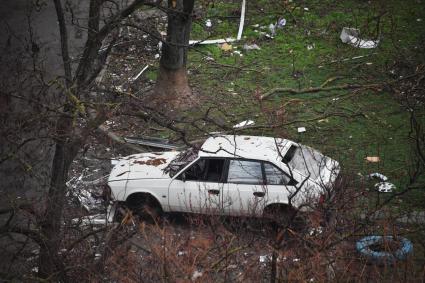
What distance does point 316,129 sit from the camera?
1147cm

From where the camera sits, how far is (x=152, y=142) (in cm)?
1112

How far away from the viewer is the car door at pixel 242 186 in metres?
8.99

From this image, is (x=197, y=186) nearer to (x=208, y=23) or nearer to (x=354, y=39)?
(x=354, y=39)

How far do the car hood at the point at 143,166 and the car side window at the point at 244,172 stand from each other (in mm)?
1053

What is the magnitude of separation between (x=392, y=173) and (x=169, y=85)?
193 inches

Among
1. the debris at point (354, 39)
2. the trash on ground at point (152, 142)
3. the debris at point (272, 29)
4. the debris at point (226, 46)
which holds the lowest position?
the trash on ground at point (152, 142)

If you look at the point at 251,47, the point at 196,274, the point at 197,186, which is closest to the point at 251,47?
the point at 251,47

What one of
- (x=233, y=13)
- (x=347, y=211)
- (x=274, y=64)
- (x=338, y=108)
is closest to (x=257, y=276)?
(x=347, y=211)

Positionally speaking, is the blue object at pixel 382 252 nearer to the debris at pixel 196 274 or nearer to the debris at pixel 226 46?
the debris at pixel 196 274

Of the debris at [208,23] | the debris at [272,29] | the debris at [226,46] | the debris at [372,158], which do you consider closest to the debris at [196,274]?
the debris at [372,158]

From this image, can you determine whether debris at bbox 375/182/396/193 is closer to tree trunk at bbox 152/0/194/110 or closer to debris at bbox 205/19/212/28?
tree trunk at bbox 152/0/194/110

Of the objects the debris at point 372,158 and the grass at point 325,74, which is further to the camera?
the grass at point 325,74

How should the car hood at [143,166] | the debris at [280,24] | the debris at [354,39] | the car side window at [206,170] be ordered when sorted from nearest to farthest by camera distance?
1. the car side window at [206,170]
2. the car hood at [143,166]
3. the debris at [354,39]
4. the debris at [280,24]

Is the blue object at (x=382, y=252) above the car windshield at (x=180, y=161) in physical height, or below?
below
